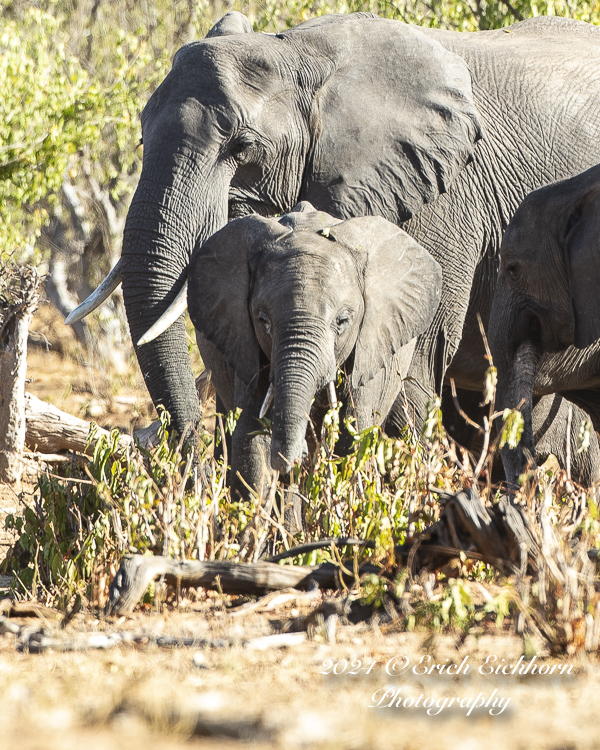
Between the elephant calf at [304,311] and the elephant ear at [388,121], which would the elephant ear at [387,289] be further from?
the elephant ear at [388,121]

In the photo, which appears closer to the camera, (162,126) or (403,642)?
(403,642)

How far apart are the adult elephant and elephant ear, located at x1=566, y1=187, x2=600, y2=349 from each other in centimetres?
95

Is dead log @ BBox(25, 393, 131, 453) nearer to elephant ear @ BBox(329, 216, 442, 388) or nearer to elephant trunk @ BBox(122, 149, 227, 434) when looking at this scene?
elephant trunk @ BBox(122, 149, 227, 434)

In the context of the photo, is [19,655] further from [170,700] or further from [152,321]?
[152,321]

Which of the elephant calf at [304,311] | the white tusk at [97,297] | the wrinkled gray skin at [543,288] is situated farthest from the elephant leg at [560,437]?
the white tusk at [97,297]

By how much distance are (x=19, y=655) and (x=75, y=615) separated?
15.2 inches

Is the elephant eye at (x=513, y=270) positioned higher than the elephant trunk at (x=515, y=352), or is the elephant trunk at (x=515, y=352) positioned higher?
the elephant eye at (x=513, y=270)

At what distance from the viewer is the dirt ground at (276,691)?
260 cm

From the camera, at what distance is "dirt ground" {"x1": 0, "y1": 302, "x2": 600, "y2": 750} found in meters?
2.60

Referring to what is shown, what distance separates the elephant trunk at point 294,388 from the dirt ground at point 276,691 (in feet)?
2.64

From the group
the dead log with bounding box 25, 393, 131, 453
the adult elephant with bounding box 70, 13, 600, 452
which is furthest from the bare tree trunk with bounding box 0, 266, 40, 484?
the adult elephant with bounding box 70, 13, 600, 452

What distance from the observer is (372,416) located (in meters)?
5.27

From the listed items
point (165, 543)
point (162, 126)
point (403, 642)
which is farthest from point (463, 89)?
point (403, 642)

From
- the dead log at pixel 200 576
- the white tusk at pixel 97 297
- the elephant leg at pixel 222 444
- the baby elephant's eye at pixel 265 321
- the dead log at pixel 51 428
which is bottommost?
the dead log at pixel 51 428
